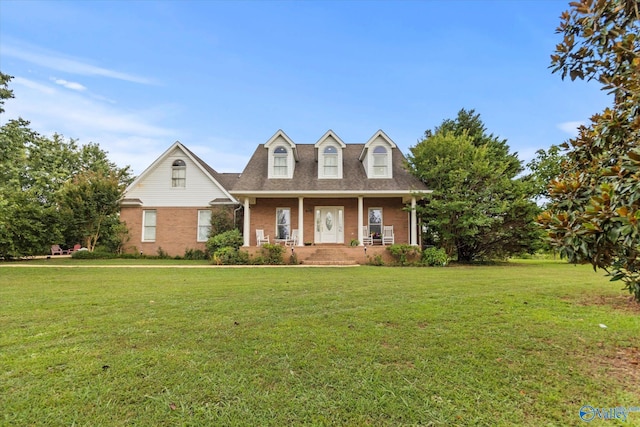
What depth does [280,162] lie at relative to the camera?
18000 millimetres

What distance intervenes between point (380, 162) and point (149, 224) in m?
14.8

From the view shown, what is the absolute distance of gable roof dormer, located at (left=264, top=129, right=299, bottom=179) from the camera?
17750 mm

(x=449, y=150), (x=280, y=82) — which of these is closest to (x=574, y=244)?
(x=449, y=150)

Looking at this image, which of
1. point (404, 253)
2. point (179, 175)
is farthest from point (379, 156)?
point (179, 175)

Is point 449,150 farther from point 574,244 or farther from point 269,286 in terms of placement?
point 574,244

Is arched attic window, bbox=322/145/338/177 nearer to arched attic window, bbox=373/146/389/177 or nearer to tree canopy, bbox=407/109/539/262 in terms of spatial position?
arched attic window, bbox=373/146/389/177

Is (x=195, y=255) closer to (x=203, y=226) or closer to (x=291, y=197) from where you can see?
(x=203, y=226)

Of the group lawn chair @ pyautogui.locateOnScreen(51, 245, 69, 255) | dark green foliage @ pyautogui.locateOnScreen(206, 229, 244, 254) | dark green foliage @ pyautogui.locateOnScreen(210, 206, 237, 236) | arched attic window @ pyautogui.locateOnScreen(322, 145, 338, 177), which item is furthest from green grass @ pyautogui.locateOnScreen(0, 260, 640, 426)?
lawn chair @ pyautogui.locateOnScreen(51, 245, 69, 255)

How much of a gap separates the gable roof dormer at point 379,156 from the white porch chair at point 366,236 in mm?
3027

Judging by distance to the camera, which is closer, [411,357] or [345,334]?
[411,357]

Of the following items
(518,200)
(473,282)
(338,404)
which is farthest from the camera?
(518,200)

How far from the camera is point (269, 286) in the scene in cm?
779

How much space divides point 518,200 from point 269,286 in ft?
46.2

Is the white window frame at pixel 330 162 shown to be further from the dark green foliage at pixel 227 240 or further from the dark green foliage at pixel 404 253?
the dark green foliage at pixel 227 240
